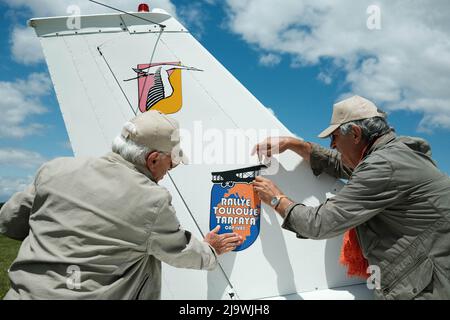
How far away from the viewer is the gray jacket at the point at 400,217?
74.8 inches

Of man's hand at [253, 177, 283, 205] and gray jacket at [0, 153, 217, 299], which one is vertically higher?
man's hand at [253, 177, 283, 205]

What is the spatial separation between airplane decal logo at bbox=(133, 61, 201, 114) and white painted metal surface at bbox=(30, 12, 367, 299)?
0.18ft

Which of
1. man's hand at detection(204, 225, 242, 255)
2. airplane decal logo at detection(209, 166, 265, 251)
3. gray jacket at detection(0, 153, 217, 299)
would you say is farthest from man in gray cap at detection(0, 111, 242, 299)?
airplane decal logo at detection(209, 166, 265, 251)

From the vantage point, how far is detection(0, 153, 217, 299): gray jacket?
1.54 m

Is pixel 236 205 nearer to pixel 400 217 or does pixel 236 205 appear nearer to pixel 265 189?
pixel 265 189

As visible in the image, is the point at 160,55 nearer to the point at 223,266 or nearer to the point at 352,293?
the point at 223,266

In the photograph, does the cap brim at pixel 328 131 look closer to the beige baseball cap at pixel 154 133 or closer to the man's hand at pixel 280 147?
the man's hand at pixel 280 147

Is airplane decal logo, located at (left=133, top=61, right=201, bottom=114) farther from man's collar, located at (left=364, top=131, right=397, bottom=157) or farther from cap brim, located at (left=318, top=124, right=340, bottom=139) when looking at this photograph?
man's collar, located at (left=364, top=131, right=397, bottom=157)

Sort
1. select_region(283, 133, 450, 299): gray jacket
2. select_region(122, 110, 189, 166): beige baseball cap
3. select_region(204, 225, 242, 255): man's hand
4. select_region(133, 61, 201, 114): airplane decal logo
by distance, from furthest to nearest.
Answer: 1. select_region(133, 61, 201, 114): airplane decal logo
2. select_region(204, 225, 242, 255): man's hand
3. select_region(283, 133, 450, 299): gray jacket
4. select_region(122, 110, 189, 166): beige baseball cap

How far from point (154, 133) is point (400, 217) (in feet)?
5.22

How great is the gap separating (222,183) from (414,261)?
134cm

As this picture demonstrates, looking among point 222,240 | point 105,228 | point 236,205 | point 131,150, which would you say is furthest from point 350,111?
point 105,228

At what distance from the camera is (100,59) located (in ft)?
9.37

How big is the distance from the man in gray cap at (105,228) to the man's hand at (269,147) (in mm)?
855
